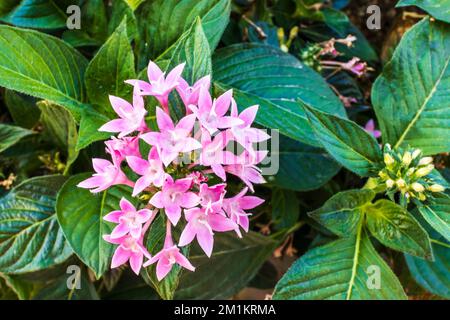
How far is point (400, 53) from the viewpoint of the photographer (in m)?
0.86

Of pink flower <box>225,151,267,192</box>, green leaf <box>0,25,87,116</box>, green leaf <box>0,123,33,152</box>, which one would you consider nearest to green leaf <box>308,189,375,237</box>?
pink flower <box>225,151,267,192</box>

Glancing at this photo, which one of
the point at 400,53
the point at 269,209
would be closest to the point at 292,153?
the point at 269,209

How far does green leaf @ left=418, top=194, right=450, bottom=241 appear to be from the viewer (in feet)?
2.38

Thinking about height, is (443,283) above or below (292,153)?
below

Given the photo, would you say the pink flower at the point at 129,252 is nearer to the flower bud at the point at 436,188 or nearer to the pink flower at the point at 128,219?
the pink flower at the point at 128,219

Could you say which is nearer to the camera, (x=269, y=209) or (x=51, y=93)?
(x=51, y=93)

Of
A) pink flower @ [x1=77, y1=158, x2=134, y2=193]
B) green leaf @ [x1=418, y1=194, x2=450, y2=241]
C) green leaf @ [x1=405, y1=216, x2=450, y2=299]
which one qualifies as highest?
pink flower @ [x1=77, y1=158, x2=134, y2=193]

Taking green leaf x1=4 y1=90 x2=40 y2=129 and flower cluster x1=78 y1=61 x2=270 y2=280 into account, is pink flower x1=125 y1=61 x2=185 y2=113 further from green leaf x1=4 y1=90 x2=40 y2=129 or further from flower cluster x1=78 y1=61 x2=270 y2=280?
green leaf x1=4 y1=90 x2=40 y2=129

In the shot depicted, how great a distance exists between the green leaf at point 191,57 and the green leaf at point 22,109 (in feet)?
1.20

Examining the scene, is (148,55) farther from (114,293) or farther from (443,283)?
(443,283)

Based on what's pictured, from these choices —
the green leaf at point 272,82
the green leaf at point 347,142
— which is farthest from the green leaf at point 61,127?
the green leaf at point 347,142

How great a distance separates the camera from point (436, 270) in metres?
0.94

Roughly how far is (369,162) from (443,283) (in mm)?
301

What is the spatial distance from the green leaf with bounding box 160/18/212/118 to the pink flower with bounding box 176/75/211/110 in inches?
1.5
